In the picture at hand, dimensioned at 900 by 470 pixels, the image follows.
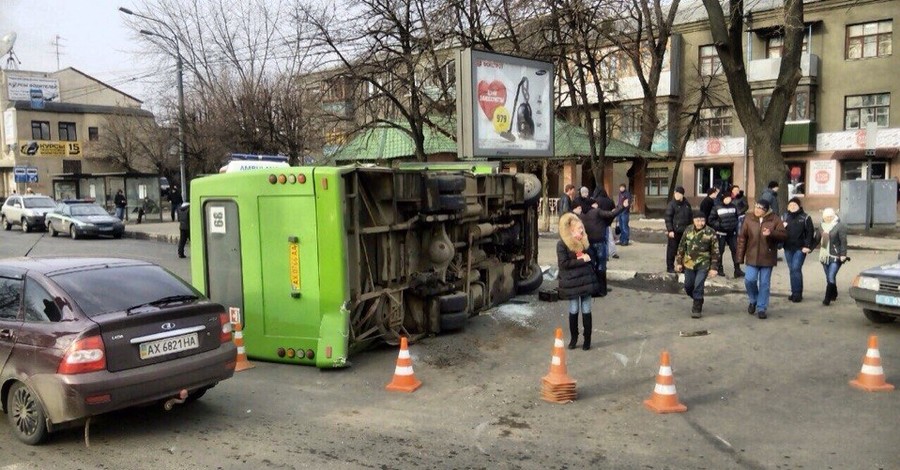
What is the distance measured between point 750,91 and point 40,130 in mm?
51573

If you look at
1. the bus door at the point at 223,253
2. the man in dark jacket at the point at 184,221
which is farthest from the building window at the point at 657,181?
the bus door at the point at 223,253

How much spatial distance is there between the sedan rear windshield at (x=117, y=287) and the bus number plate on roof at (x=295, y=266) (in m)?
1.61

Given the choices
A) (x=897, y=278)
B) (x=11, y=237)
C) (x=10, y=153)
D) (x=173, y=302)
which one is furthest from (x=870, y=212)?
(x=10, y=153)

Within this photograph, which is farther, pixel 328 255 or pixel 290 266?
pixel 290 266

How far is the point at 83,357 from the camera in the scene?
512 cm

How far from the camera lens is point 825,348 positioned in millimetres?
8328

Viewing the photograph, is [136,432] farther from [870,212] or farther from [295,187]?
[870,212]

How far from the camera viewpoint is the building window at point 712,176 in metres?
39.2

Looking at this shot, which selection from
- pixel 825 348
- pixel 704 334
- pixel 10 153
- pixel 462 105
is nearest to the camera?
pixel 825 348

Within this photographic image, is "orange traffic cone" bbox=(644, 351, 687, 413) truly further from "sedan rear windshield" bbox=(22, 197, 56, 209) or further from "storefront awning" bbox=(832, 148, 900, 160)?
"storefront awning" bbox=(832, 148, 900, 160)

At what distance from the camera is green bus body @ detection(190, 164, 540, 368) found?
7.63 m

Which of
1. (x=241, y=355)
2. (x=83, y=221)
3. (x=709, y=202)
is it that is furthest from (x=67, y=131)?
(x=241, y=355)

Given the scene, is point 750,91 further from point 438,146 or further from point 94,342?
point 438,146

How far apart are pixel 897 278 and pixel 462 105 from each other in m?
7.50
